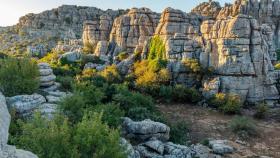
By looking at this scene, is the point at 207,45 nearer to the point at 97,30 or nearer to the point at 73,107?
the point at 73,107

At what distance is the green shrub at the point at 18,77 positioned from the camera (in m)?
20.5

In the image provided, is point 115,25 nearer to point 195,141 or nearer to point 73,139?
point 195,141

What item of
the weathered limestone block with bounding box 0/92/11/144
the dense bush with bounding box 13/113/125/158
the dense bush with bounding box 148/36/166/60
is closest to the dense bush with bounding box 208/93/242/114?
the dense bush with bounding box 148/36/166/60

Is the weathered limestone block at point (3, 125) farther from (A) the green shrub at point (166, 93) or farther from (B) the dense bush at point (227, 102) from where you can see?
(A) the green shrub at point (166, 93)

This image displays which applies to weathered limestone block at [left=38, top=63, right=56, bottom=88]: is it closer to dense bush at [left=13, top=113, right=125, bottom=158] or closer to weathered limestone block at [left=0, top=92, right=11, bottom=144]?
dense bush at [left=13, top=113, right=125, bottom=158]

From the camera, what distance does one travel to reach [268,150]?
68.2ft

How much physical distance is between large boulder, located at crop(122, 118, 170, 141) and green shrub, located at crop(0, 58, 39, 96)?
19.0 feet

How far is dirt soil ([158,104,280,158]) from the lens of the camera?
20.8 meters

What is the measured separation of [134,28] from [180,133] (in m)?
24.1

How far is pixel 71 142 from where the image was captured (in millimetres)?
11672

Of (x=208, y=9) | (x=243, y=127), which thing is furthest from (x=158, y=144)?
(x=208, y=9)

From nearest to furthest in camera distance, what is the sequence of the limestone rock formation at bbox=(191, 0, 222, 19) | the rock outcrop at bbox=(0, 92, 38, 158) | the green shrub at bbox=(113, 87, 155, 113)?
the rock outcrop at bbox=(0, 92, 38, 158) → the green shrub at bbox=(113, 87, 155, 113) → the limestone rock formation at bbox=(191, 0, 222, 19)

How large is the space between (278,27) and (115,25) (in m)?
33.5

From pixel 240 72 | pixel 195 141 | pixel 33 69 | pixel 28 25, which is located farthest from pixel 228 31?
pixel 28 25
